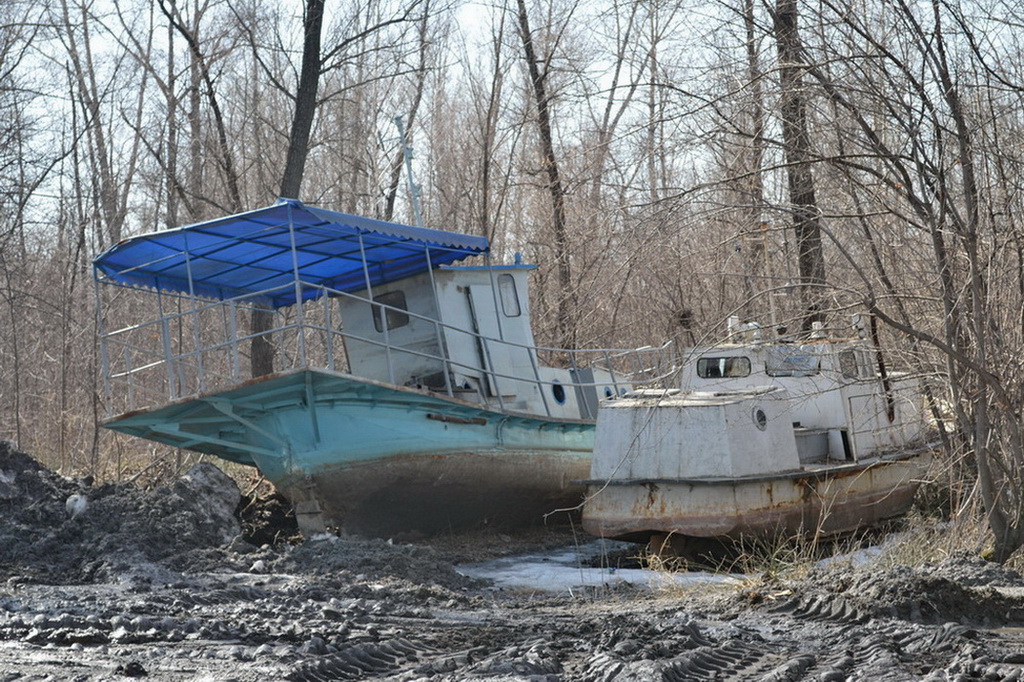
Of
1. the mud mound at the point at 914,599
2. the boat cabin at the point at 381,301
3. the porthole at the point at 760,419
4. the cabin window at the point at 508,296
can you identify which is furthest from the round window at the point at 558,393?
the mud mound at the point at 914,599

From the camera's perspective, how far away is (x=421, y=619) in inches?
364

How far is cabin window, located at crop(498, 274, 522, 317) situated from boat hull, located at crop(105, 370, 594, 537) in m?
1.85

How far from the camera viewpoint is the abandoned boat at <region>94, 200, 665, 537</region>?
14.2 metres

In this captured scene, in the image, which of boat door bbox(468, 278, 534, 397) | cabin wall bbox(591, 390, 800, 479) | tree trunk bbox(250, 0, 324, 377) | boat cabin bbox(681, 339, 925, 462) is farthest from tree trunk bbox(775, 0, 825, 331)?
tree trunk bbox(250, 0, 324, 377)

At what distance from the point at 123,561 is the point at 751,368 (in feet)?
26.1

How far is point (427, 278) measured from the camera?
54.3 ft

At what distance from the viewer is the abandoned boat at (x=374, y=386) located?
1420 centimetres

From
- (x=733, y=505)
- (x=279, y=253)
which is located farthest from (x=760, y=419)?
(x=279, y=253)

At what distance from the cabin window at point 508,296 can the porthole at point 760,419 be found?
4.95 m

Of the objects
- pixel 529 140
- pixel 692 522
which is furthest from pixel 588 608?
pixel 529 140

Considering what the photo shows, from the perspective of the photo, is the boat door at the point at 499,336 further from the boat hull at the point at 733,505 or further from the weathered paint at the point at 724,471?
the boat hull at the point at 733,505

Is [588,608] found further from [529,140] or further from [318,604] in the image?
[529,140]

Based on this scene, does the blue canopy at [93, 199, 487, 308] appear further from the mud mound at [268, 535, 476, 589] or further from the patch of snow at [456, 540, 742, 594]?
the patch of snow at [456, 540, 742, 594]

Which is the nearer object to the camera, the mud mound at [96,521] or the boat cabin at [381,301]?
the mud mound at [96,521]
